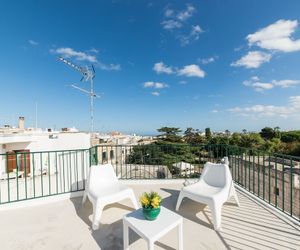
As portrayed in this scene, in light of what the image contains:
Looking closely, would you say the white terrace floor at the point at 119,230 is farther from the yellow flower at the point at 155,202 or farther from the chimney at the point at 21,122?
the chimney at the point at 21,122

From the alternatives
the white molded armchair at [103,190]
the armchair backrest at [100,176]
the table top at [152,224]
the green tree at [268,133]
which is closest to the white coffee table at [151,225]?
the table top at [152,224]

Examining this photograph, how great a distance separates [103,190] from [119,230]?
690 millimetres

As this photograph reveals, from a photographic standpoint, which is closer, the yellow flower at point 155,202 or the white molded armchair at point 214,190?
the yellow flower at point 155,202

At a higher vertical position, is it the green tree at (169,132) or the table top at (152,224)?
the table top at (152,224)

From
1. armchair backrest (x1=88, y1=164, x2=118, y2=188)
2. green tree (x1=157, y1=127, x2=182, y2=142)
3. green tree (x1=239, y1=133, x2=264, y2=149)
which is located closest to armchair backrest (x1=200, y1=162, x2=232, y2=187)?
armchair backrest (x1=88, y1=164, x2=118, y2=188)

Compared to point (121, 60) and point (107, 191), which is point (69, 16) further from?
point (107, 191)

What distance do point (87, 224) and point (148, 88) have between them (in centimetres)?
2714

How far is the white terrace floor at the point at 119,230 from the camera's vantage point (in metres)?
1.91

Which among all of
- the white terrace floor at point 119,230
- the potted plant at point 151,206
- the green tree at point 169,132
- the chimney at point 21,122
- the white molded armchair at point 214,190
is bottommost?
the green tree at point 169,132

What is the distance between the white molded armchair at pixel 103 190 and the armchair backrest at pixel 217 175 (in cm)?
133

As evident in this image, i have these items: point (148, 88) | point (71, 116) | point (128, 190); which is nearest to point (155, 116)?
point (148, 88)

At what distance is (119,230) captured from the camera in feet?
7.18

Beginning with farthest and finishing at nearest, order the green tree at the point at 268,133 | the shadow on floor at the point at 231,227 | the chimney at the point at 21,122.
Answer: the green tree at the point at 268,133, the chimney at the point at 21,122, the shadow on floor at the point at 231,227

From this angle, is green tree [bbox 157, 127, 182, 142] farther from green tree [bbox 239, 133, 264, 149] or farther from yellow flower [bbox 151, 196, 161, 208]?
yellow flower [bbox 151, 196, 161, 208]
